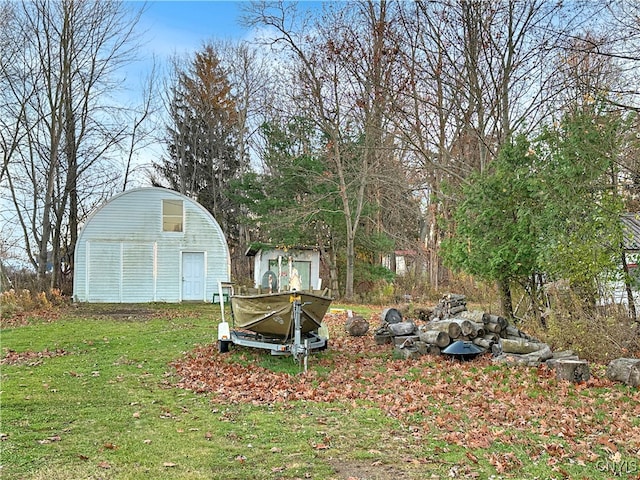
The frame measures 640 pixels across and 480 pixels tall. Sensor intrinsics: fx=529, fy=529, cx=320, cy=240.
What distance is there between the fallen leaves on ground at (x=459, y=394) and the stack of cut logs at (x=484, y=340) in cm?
21

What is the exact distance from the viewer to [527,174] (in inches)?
408

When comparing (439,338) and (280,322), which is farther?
(439,338)

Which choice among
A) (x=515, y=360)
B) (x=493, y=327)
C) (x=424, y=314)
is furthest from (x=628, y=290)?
(x=424, y=314)

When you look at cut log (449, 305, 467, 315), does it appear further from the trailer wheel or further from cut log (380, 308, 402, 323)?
the trailer wheel

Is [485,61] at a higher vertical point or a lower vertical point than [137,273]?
higher

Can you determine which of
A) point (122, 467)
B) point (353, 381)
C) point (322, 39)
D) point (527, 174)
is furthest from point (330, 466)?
point (322, 39)

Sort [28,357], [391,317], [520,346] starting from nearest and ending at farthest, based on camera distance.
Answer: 1. [520,346]
2. [28,357]
3. [391,317]

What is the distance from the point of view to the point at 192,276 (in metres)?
21.9

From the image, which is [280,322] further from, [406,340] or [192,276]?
[192,276]

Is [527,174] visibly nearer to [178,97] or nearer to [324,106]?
[324,106]

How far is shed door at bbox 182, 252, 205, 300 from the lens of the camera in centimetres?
2180

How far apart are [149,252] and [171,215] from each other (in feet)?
5.76

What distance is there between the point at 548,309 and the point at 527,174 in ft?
8.77

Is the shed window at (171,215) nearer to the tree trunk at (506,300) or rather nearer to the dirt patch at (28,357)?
the dirt patch at (28,357)
